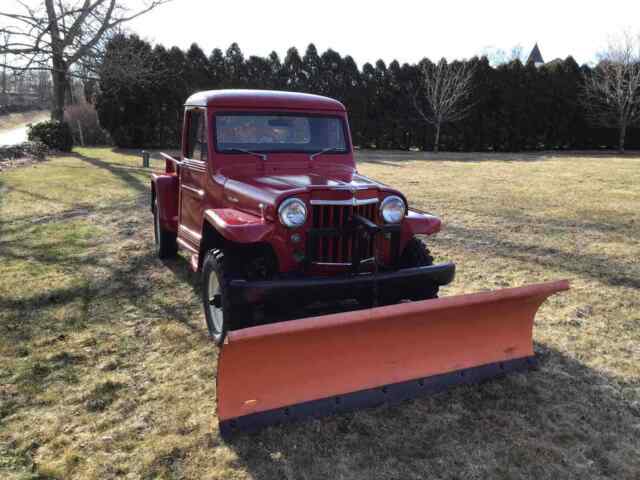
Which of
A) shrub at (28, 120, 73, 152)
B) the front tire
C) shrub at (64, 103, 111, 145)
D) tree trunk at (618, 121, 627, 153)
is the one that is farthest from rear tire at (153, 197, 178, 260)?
tree trunk at (618, 121, 627, 153)

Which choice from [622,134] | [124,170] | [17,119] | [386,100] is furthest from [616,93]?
[17,119]

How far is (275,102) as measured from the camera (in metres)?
4.48

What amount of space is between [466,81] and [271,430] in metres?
23.3

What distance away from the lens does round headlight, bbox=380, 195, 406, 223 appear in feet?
11.9

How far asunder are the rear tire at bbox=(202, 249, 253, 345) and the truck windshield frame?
111 centimetres

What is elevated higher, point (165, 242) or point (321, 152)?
point (321, 152)

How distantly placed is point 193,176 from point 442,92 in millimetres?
20396

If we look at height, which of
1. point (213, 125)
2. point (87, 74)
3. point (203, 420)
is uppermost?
point (87, 74)

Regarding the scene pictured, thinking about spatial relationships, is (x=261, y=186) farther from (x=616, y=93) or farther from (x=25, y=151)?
(x=616, y=93)

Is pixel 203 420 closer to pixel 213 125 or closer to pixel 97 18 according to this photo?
pixel 213 125

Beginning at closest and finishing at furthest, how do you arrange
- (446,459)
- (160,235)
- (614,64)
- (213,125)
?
(446,459)
(213,125)
(160,235)
(614,64)

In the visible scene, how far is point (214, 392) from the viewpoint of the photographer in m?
3.25

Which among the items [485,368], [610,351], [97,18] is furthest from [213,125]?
[97,18]

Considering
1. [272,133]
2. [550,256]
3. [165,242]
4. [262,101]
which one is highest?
[262,101]
